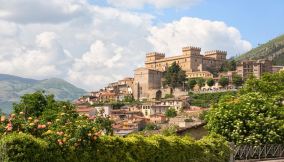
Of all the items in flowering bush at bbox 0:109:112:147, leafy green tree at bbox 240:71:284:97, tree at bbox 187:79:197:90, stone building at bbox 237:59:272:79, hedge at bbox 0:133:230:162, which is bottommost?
hedge at bbox 0:133:230:162

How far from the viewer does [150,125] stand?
105625 millimetres

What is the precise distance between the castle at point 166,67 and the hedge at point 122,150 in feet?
430

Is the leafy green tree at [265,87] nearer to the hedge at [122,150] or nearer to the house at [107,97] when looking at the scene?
the hedge at [122,150]

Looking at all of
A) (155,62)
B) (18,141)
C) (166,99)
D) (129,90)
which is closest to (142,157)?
(18,141)

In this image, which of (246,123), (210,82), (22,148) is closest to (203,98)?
(210,82)

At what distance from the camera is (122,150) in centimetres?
1875

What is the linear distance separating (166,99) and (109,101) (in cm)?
1870

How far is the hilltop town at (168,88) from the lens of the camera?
124 meters

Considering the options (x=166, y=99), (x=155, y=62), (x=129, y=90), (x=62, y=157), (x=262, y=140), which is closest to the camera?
(x=62, y=157)

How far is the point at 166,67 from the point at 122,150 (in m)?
158

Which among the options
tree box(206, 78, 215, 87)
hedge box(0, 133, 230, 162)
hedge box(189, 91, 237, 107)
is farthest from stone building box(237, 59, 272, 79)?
hedge box(0, 133, 230, 162)

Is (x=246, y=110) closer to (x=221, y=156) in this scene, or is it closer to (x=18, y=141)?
(x=221, y=156)

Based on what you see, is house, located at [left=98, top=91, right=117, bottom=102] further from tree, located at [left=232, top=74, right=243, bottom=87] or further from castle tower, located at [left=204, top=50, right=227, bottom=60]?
castle tower, located at [left=204, top=50, right=227, bottom=60]

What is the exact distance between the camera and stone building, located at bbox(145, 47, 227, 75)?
563 ft
